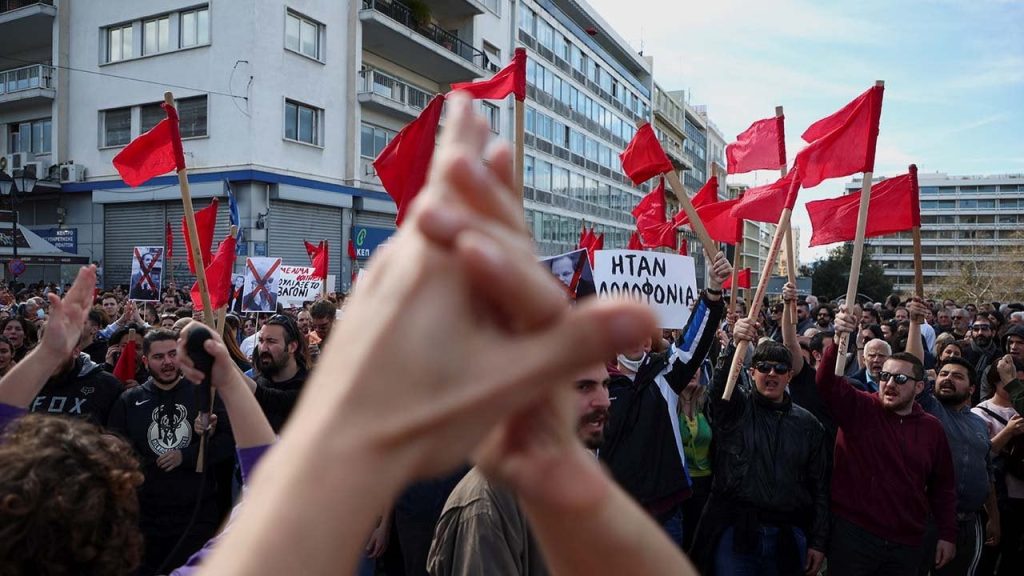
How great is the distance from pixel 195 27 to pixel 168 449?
2105 centimetres

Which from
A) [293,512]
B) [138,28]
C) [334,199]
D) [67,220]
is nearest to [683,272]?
[293,512]

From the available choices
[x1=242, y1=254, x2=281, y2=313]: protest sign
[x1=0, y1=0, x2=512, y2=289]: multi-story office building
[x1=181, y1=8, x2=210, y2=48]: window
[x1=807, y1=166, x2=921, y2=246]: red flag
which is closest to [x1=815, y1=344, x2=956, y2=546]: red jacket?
[x1=807, y1=166, x2=921, y2=246]: red flag

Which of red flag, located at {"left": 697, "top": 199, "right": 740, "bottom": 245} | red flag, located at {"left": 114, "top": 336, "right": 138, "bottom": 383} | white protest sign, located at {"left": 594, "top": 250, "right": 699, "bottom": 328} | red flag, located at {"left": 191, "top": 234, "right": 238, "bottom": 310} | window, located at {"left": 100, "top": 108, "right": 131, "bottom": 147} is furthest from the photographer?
window, located at {"left": 100, "top": 108, "right": 131, "bottom": 147}

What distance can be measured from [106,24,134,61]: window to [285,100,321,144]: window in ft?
19.1

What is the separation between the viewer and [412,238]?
699 mm

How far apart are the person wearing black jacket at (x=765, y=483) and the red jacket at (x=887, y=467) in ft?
0.55

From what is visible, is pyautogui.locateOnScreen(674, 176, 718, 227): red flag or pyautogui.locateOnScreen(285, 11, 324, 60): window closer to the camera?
pyautogui.locateOnScreen(674, 176, 718, 227): red flag

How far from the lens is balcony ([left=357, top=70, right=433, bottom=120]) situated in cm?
2423

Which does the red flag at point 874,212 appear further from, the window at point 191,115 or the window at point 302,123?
the window at point 191,115

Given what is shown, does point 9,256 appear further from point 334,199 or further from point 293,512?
point 293,512

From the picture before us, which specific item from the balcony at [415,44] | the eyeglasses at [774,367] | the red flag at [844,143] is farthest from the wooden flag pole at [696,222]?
the balcony at [415,44]

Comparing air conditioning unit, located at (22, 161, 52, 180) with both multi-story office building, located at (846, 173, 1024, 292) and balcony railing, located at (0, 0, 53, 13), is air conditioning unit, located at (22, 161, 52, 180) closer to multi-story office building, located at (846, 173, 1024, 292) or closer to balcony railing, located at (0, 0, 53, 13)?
balcony railing, located at (0, 0, 53, 13)

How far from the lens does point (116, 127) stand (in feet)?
78.2

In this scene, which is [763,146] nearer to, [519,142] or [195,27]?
[519,142]
